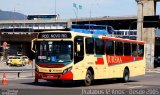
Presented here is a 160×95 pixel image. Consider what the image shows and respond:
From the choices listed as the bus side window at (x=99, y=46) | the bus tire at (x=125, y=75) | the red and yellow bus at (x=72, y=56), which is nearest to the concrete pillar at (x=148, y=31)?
the bus tire at (x=125, y=75)

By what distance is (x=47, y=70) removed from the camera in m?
23.7

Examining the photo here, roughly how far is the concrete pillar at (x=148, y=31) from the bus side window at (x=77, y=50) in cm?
4435

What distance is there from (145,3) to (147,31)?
4.09 m

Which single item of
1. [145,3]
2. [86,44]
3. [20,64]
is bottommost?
[20,64]

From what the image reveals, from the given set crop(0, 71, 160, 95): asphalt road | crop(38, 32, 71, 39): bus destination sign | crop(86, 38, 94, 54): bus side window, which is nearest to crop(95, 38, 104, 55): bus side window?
crop(86, 38, 94, 54): bus side window

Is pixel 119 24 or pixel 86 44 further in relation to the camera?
pixel 119 24

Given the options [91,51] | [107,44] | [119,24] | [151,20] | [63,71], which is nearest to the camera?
[63,71]

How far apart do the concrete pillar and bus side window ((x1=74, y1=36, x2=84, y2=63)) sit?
146ft

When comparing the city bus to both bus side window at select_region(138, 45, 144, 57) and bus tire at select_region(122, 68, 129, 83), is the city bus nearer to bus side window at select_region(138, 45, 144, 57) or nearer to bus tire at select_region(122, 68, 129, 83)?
bus side window at select_region(138, 45, 144, 57)

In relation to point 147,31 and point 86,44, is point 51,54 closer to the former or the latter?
point 86,44

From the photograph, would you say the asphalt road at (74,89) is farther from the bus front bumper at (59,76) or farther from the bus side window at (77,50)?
the bus side window at (77,50)

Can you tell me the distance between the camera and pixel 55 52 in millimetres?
23594

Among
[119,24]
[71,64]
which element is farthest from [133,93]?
[119,24]

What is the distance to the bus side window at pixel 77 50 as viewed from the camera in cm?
2364
